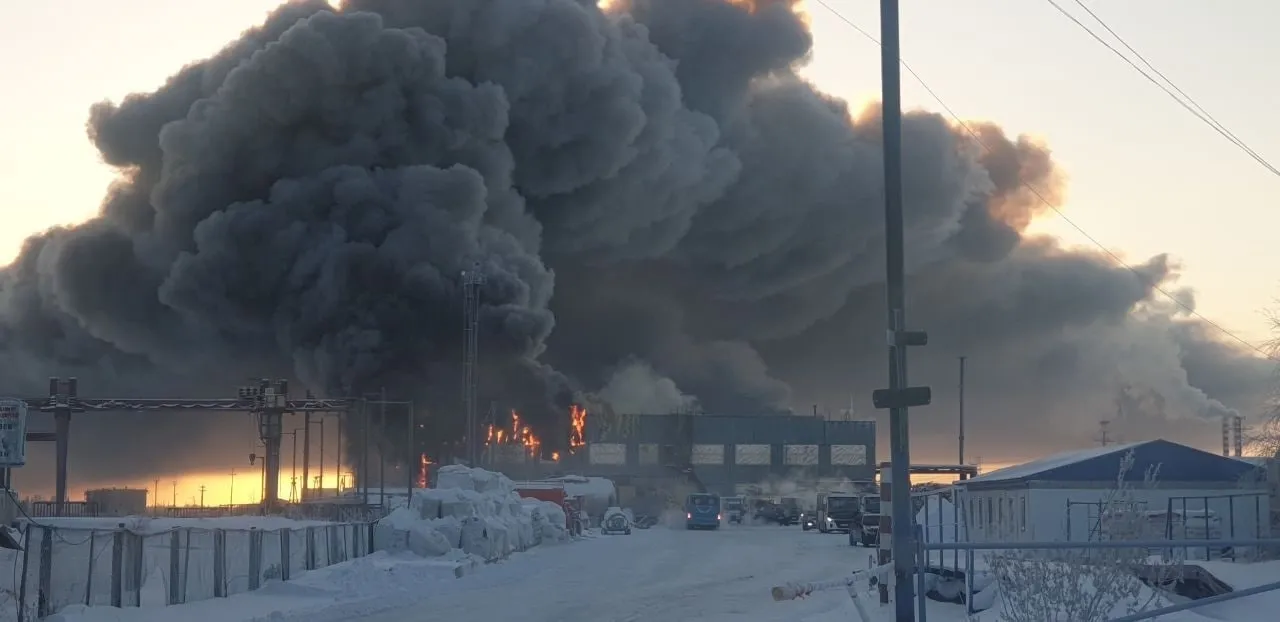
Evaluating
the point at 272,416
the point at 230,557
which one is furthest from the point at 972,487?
the point at 272,416

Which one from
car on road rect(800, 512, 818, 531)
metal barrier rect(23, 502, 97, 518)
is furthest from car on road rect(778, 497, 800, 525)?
metal barrier rect(23, 502, 97, 518)

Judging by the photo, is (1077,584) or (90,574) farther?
(90,574)

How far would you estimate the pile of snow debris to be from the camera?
38531 mm

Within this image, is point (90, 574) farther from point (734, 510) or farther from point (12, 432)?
point (734, 510)

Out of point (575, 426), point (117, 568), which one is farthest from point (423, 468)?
point (117, 568)

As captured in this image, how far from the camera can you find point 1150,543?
13.0 meters

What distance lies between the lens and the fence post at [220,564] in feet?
84.0

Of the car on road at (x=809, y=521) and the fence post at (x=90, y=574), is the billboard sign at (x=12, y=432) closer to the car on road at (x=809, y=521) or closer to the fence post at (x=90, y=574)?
the fence post at (x=90, y=574)

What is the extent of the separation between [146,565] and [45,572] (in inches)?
180

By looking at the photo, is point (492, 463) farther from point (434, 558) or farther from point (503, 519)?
point (434, 558)

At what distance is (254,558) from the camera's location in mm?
27141

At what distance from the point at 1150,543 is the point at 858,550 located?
34704 mm

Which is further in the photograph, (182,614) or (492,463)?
(492,463)

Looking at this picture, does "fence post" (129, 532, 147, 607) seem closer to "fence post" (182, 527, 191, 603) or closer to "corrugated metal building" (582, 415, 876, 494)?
"fence post" (182, 527, 191, 603)
